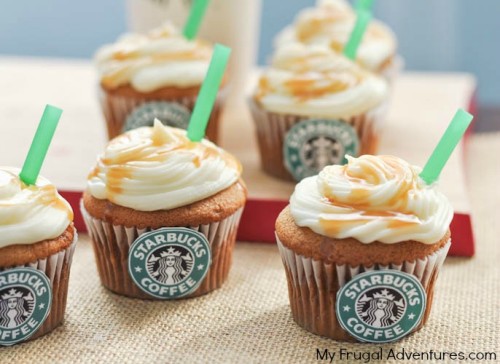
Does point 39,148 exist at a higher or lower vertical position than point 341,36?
higher

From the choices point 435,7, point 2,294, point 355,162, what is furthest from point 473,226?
point 435,7

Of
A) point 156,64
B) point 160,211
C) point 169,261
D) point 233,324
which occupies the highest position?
point 156,64

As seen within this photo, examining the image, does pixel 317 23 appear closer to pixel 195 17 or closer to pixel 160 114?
pixel 195 17

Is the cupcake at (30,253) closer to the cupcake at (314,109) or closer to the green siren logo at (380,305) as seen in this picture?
the green siren logo at (380,305)

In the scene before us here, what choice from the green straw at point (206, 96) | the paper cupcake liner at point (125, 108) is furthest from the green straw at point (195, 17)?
the green straw at point (206, 96)

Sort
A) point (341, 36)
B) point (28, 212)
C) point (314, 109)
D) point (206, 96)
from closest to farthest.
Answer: point (28, 212)
point (206, 96)
point (314, 109)
point (341, 36)

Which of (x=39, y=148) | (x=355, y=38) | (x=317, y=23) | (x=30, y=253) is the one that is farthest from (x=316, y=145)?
(x=30, y=253)

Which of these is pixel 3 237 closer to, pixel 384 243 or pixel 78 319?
pixel 78 319
